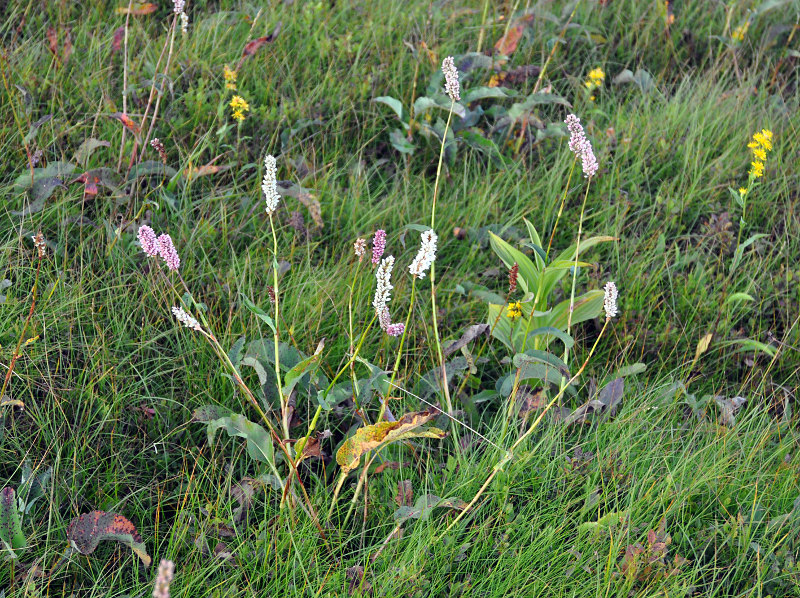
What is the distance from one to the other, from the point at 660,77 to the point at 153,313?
238 centimetres

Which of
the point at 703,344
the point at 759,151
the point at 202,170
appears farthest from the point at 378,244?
the point at 759,151

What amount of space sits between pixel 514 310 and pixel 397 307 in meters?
0.35

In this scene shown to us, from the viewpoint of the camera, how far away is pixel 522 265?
2031 millimetres

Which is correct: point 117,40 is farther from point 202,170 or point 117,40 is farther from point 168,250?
point 168,250

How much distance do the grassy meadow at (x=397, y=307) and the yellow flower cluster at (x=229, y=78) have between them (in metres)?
0.03

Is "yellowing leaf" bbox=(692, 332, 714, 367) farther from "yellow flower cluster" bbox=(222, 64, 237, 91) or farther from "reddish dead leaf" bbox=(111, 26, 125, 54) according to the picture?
"reddish dead leaf" bbox=(111, 26, 125, 54)

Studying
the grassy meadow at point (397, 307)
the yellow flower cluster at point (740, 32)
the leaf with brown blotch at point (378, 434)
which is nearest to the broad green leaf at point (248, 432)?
the grassy meadow at point (397, 307)

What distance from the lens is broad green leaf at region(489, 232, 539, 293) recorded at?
6.63 ft

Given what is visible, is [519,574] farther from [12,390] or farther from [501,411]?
[12,390]

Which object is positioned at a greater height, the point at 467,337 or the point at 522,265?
the point at 522,265

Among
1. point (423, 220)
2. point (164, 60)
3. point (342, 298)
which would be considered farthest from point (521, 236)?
point (164, 60)

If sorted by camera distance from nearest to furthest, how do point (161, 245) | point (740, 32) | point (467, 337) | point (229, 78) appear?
point (161, 245) < point (467, 337) < point (229, 78) < point (740, 32)

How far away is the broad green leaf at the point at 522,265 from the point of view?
2021mm

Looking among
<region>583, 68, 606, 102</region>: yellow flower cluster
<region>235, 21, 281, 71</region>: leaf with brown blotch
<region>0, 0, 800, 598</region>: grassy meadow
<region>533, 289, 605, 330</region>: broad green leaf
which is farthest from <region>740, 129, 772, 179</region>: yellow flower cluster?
<region>235, 21, 281, 71</region>: leaf with brown blotch
